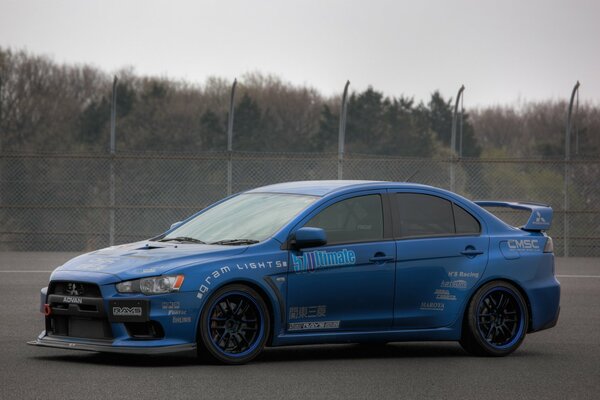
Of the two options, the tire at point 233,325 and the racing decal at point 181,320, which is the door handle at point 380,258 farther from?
the racing decal at point 181,320

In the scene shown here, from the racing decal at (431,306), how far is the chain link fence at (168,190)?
38.7ft

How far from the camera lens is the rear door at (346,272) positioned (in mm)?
9766

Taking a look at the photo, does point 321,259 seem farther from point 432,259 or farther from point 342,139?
point 342,139

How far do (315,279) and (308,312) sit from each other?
27 cm

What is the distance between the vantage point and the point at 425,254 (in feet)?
34.1

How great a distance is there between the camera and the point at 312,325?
983 centimetres

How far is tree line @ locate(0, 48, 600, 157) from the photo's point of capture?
42906 mm

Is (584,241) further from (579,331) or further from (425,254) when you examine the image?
(425,254)

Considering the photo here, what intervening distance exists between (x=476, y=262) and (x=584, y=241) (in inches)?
570

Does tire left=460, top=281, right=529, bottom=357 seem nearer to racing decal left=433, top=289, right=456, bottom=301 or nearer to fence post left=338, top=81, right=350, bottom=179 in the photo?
racing decal left=433, top=289, right=456, bottom=301

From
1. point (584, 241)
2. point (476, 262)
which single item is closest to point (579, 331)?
point (476, 262)

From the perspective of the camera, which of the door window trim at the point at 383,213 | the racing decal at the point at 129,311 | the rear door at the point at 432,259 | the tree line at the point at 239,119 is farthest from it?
the tree line at the point at 239,119

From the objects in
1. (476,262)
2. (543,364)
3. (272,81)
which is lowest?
(543,364)

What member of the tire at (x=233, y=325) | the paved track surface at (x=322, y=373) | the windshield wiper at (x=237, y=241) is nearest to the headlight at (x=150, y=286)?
the tire at (x=233, y=325)
